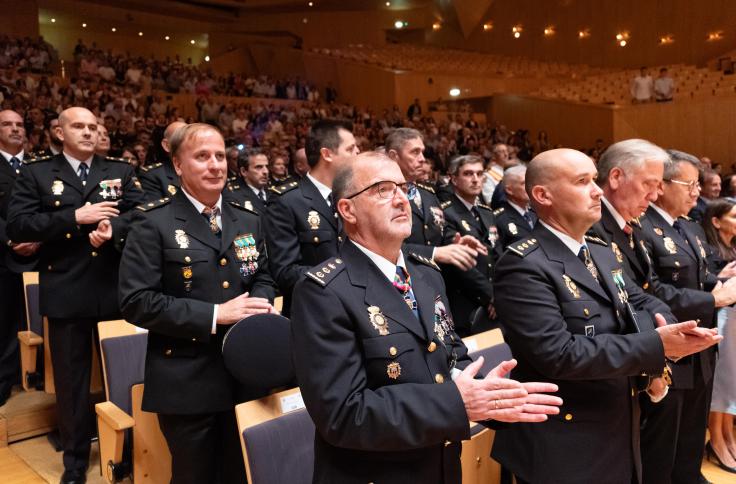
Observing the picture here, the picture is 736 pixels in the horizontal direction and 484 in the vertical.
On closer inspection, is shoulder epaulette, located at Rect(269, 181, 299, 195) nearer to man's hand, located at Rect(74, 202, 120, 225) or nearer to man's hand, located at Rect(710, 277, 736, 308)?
man's hand, located at Rect(74, 202, 120, 225)

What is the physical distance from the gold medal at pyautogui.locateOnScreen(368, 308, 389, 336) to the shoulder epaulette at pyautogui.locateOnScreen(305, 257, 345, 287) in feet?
0.35

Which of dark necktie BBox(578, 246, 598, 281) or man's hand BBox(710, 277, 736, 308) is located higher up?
dark necktie BBox(578, 246, 598, 281)

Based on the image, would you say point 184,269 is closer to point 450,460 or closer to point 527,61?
point 450,460

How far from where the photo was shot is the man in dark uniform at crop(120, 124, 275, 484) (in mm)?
1888

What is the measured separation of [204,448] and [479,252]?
1.84 metres

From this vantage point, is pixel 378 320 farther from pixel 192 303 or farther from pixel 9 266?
pixel 9 266

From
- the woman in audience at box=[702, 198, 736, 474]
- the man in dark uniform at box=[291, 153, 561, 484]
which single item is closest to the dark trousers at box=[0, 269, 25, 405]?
the man in dark uniform at box=[291, 153, 561, 484]

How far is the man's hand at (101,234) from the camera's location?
2.49 metres

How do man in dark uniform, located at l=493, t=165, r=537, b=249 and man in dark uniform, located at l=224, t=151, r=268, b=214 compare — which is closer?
man in dark uniform, located at l=493, t=165, r=537, b=249

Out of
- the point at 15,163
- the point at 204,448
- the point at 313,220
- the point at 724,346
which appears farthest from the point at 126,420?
the point at 724,346

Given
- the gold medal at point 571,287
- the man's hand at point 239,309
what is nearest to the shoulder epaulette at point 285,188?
the man's hand at point 239,309

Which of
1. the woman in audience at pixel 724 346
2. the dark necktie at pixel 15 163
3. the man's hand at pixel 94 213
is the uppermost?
the dark necktie at pixel 15 163

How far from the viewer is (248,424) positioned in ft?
5.55

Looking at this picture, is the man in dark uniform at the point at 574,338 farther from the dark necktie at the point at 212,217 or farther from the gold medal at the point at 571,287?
the dark necktie at the point at 212,217
